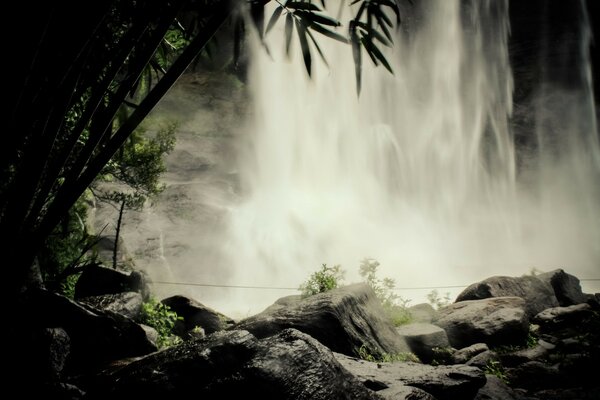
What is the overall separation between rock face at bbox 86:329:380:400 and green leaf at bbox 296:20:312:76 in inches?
79.5

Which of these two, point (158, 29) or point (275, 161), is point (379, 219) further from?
point (158, 29)

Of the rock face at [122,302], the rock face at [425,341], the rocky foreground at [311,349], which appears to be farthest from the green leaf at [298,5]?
the rock face at [425,341]

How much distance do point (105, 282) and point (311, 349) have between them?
5945mm

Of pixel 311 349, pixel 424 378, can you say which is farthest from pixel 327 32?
pixel 424 378

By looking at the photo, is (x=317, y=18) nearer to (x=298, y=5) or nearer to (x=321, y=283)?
(x=298, y=5)

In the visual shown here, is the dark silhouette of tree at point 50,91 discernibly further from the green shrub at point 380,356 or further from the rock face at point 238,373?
the green shrub at point 380,356

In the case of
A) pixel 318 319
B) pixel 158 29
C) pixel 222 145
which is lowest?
pixel 318 319

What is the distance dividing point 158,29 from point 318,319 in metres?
4.20

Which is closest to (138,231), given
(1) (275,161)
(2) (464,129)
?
(1) (275,161)

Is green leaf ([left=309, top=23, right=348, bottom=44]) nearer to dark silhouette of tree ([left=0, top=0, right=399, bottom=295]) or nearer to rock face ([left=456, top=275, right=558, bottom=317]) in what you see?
dark silhouette of tree ([left=0, top=0, right=399, bottom=295])

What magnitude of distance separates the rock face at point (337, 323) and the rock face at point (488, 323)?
174 cm

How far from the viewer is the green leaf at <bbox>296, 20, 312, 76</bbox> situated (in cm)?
252

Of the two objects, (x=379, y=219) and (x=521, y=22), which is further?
(x=521, y=22)

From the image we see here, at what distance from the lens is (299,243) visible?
19016mm
